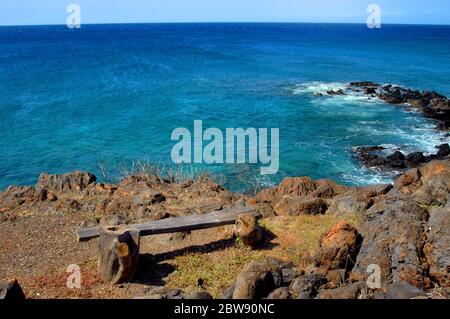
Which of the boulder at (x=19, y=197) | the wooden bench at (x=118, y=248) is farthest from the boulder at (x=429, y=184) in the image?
the boulder at (x=19, y=197)

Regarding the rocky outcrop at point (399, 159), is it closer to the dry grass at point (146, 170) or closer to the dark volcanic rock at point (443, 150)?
the dark volcanic rock at point (443, 150)

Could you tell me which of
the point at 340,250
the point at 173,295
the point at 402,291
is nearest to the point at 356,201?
the point at 340,250

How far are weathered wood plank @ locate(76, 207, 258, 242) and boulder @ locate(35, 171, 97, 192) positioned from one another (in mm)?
8119

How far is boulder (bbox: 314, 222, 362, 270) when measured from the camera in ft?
33.0

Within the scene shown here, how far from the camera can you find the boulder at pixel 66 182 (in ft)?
65.7

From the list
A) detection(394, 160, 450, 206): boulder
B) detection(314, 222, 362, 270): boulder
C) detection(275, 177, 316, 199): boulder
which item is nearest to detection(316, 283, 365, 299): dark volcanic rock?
detection(314, 222, 362, 270): boulder

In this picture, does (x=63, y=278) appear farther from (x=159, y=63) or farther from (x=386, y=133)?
(x=159, y=63)

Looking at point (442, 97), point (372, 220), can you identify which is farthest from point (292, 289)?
point (442, 97)

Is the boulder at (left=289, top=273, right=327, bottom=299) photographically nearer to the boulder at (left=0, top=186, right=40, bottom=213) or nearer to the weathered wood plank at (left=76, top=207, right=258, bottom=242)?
the weathered wood plank at (left=76, top=207, right=258, bottom=242)

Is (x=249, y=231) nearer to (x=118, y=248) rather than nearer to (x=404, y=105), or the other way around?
(x=118, y=248)

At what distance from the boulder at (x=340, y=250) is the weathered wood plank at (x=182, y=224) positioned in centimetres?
348

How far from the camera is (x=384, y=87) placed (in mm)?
53469

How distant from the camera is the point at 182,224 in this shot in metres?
12.6

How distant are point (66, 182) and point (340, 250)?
14.1 metres
